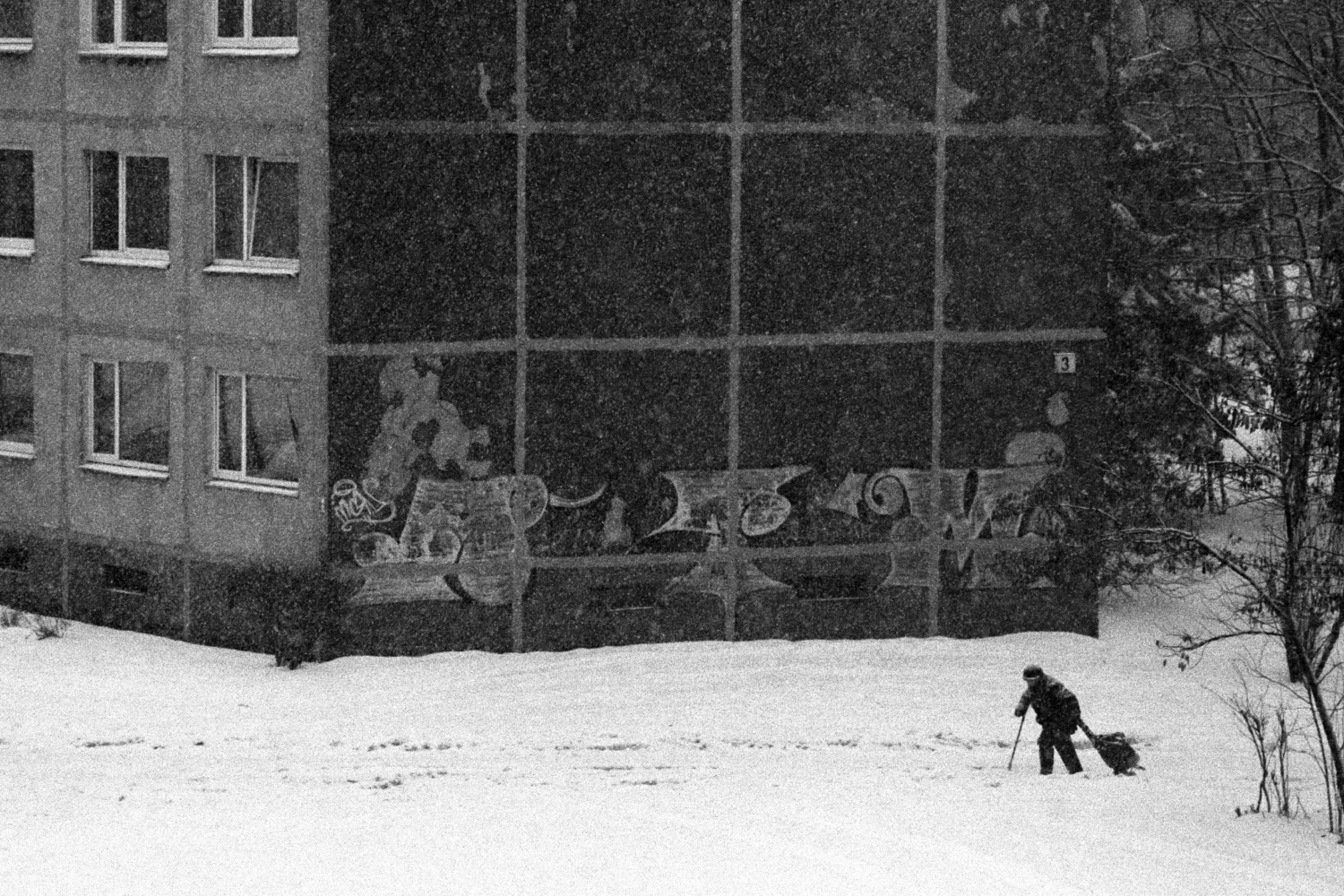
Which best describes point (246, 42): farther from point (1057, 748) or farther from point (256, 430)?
point (1057, 748)

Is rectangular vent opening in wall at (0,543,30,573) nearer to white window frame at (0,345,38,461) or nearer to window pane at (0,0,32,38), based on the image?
white window frame at (0,345,38,461)

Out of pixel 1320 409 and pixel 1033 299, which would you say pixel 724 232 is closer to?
pixel 1033 299

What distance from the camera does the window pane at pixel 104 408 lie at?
2575 centimetres

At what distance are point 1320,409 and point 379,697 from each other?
957cm

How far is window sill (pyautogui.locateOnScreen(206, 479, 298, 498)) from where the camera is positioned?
2398 cm

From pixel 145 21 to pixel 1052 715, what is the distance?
42.9 feet

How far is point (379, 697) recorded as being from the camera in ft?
72.5

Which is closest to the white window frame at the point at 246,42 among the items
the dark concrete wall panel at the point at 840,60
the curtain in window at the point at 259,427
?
the curtain in window at the point at 259,427

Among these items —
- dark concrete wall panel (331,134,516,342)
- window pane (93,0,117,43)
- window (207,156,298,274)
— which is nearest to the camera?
dark concrete wall panel (331,134,516,342)

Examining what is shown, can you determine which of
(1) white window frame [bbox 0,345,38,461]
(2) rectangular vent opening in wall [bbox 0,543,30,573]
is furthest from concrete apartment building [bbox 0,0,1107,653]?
(2) rectangular vent opening in wall [bbox 0,543,30,573]

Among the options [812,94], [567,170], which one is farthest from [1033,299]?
[567,170]

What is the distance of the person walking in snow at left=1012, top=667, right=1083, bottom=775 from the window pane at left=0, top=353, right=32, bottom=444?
13.2m

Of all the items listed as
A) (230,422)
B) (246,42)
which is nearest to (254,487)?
(230,422)

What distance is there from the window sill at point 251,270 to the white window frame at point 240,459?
1.10m
